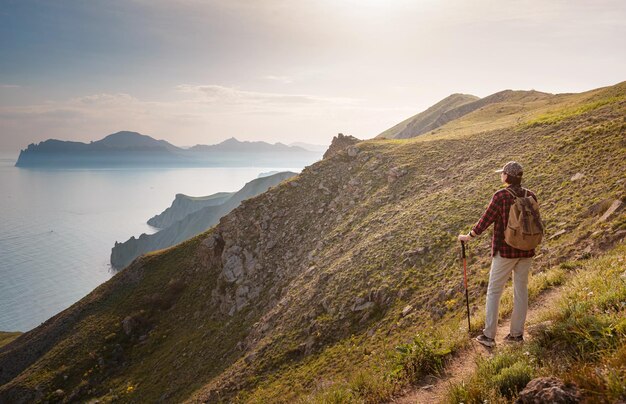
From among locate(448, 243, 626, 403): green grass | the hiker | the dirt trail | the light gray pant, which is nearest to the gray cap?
the hiker

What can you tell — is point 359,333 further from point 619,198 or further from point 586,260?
point 619,198

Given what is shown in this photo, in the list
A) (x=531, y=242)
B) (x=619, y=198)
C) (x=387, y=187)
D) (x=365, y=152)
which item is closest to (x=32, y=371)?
(x=387, y=187)

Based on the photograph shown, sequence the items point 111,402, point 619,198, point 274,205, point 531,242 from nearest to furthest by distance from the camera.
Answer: point 531,242
point 619,198
point 111,402
point 274,205

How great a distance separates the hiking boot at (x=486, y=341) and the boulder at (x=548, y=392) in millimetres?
2750

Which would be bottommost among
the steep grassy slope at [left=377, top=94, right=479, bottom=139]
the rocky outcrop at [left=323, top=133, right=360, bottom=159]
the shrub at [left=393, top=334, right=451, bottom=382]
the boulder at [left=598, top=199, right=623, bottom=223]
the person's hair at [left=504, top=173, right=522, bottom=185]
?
the shrub at [left=393, top=334, right=451, bottom=382]

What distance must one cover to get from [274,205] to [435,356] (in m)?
34.1

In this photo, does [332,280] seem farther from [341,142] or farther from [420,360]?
[341,142]

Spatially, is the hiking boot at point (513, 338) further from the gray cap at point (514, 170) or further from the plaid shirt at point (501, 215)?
the gray cap at point (514, 170)

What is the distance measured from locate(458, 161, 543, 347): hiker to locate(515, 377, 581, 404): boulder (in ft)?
8.73

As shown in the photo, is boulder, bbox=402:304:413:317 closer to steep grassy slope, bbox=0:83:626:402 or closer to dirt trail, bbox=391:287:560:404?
steep grassy slope, bbox=0:83:626:402

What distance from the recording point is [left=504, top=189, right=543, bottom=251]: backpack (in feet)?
22.2

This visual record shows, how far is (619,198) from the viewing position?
13.2 m

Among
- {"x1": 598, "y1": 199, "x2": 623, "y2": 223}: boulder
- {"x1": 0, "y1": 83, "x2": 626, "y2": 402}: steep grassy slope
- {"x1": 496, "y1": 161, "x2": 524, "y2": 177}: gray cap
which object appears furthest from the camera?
{"x1": 0, "y1": 83, "x2": 626, "y2": 402}: steep grassy slope

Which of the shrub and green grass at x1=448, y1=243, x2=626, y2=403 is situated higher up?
green grass at x1=448, y1=243, x2=626, y2=403
